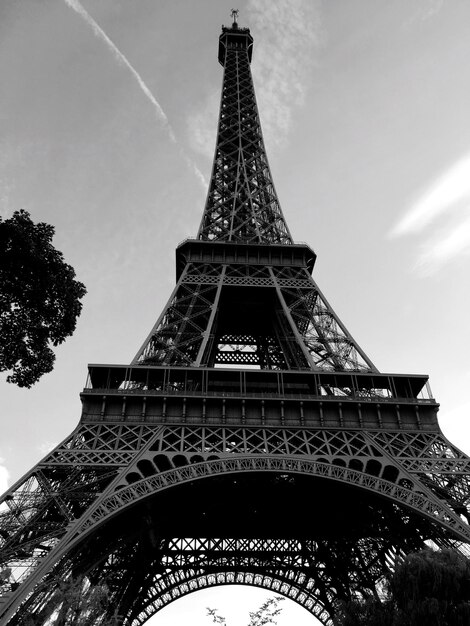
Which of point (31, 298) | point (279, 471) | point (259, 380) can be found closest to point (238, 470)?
point (279, 471)

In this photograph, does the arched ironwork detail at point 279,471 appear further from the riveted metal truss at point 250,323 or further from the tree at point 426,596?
the riveted metal truss at point 250,323

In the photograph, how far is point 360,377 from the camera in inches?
1033

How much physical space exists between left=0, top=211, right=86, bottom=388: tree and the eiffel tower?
19.4 ft

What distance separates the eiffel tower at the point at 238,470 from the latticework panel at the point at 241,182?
157 centimetres

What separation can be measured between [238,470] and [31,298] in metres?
10.5

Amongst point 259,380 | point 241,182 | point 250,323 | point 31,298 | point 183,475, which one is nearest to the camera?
point 31,298

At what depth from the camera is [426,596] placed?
Answer: 52.8ft

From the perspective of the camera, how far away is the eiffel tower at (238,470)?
20.3m

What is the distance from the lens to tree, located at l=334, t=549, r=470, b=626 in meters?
15.6

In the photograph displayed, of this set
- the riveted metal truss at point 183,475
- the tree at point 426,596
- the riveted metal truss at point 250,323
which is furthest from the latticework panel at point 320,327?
the tree at point 426,596

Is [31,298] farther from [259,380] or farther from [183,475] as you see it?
[259,380]

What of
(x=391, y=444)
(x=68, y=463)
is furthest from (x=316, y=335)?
(x=68, y=463)

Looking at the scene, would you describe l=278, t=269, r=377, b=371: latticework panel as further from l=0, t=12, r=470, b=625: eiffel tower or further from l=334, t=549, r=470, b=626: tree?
l=334, t=549, r=470, b=626: tree

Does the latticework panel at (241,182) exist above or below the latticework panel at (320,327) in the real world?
above
